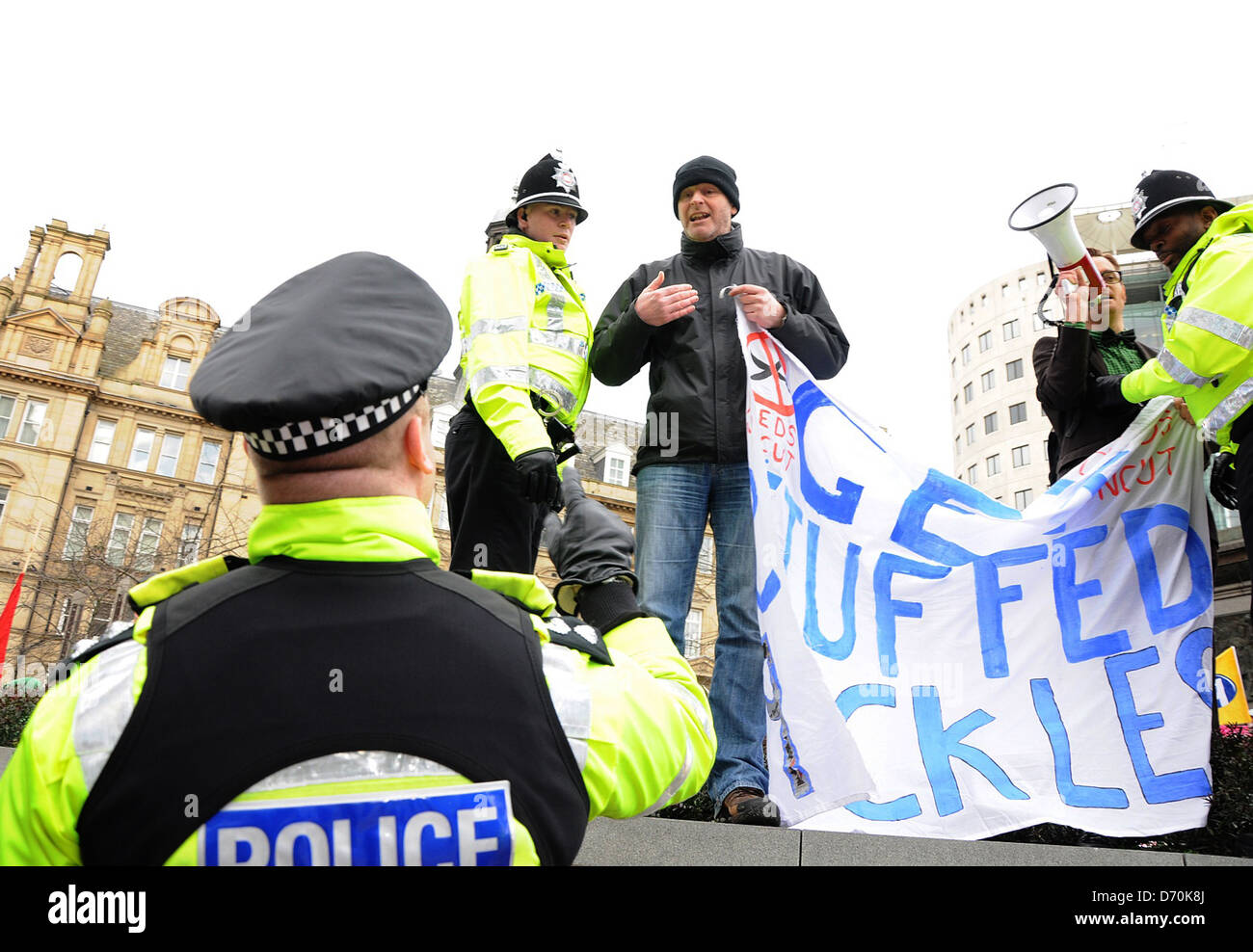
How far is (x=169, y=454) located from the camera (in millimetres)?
35250

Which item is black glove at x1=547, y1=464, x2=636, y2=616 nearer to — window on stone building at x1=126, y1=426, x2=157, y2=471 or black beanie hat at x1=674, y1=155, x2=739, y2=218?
black beanie hat at x1=674, y1=155, x2=739, y2=218

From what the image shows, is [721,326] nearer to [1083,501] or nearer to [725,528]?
[725,528]

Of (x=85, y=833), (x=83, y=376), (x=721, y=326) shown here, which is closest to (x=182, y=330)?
(x=83, y=376)

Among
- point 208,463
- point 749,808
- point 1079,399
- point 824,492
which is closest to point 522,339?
point 824,492

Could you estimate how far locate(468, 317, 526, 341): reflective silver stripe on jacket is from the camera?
3.85 m

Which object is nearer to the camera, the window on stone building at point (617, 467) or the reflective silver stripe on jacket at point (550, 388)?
the reflective silver stripe on jacket at point (550, 388)

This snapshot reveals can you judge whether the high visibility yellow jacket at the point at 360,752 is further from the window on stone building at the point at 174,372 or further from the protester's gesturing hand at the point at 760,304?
the window on stone building at the point at 174,372

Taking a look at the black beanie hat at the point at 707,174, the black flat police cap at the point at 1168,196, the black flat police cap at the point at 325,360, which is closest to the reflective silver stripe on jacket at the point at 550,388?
the black beanie hat at the point at 707,174

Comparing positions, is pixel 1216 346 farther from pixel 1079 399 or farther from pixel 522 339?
pixel 522 339

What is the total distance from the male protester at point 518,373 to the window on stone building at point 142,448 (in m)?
34.4

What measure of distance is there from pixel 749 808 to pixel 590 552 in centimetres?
209

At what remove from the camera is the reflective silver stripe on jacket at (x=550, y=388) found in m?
4.03

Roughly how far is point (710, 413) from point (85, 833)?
3367mm

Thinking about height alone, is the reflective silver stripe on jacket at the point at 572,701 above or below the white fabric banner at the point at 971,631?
below
